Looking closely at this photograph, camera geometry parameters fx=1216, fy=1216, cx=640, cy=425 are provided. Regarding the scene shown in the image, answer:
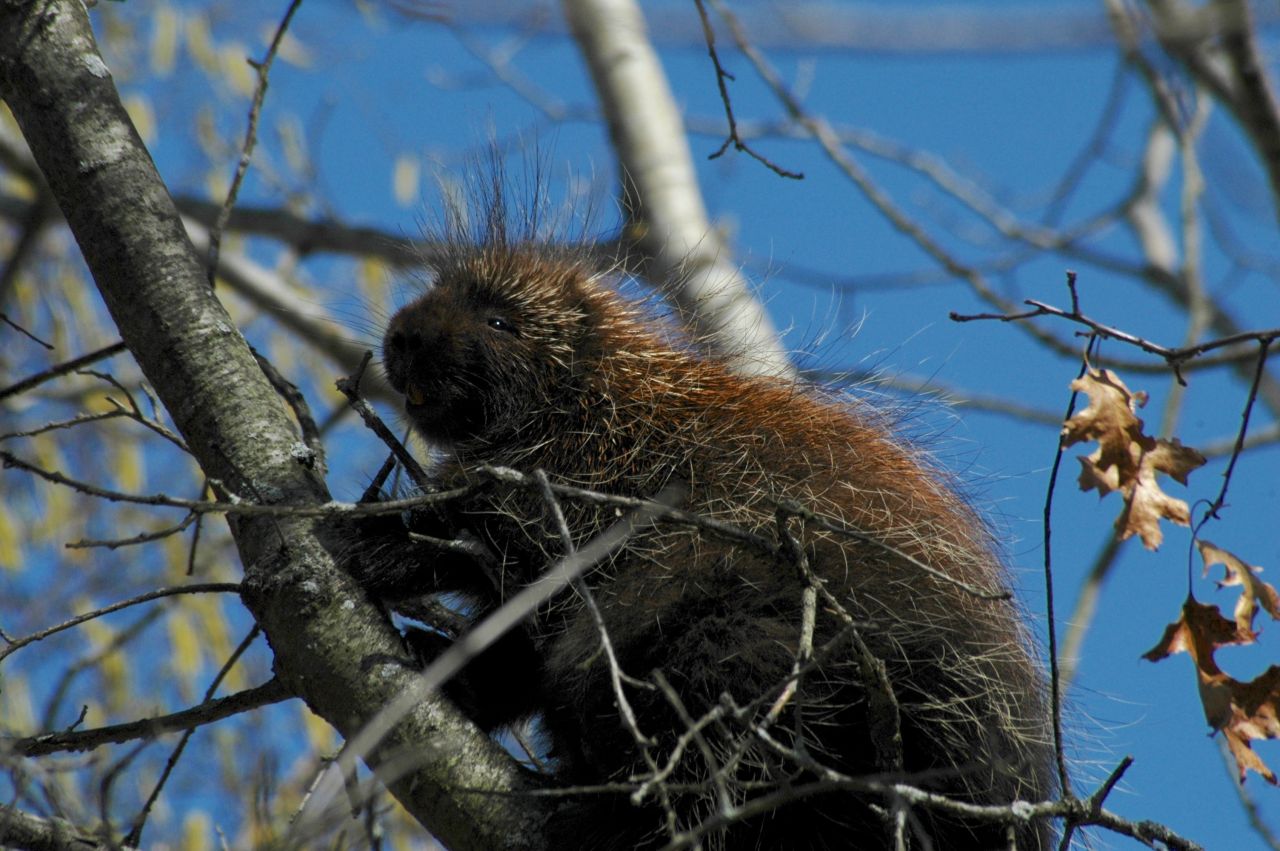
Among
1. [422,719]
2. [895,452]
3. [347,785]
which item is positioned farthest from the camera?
[895,452]

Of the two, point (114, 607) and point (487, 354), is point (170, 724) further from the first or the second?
point (487, 354)

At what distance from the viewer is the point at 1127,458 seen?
176 cm

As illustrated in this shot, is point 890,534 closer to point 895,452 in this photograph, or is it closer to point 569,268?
point 895,452

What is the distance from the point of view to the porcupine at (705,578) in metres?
1.76

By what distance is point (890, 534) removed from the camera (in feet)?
6.70

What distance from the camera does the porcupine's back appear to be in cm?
178

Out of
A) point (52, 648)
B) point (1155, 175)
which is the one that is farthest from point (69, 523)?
point (1155, 175)

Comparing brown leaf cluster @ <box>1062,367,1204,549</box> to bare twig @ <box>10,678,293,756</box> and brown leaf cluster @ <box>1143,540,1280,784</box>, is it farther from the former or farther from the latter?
bare twig @ <box>10,678,293,756</box>

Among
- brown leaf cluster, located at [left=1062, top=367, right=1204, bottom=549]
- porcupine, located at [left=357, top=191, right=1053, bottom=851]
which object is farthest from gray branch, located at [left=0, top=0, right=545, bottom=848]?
brown leaf cluster, located at [left=1062, top=367, right=1204, bottom=549]

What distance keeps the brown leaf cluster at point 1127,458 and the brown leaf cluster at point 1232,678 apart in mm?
124

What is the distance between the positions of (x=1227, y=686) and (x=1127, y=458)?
0.37 metres

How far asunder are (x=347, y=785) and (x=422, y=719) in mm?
273

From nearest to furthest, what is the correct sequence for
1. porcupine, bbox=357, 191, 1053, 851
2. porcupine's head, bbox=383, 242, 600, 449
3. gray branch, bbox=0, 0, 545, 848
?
gray branch, bbox=0, 0, 545, 848 → porcupine, bbox=357, 191, 1053, 851 → porcupine's head, bbox=383, 242, 600, 449

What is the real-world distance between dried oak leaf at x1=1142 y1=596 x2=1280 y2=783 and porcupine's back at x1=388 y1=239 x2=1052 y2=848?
296 mm
